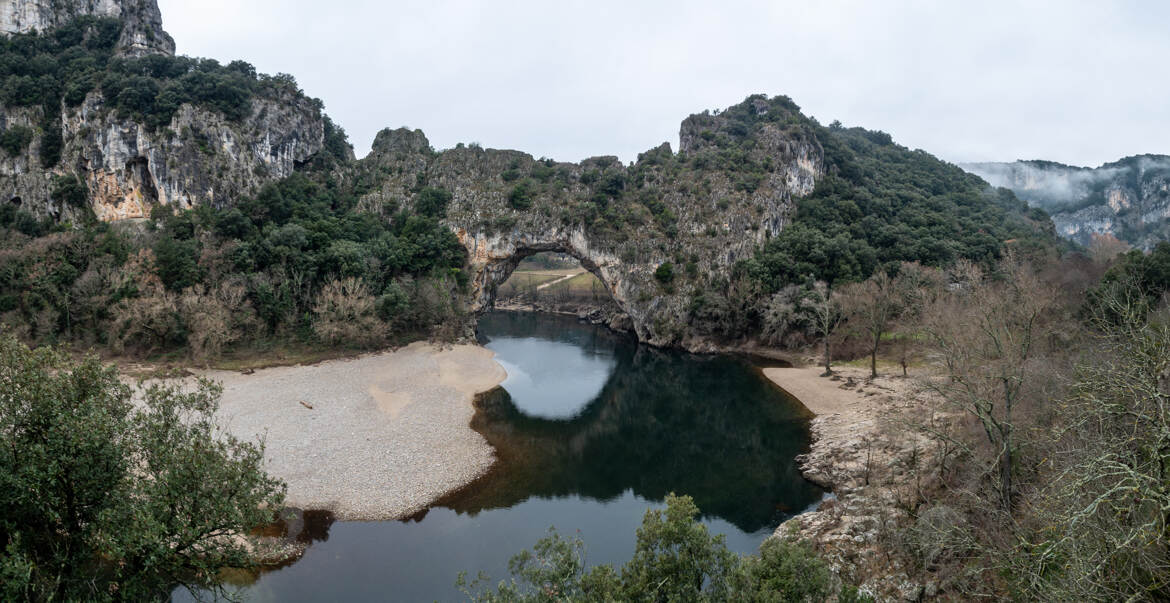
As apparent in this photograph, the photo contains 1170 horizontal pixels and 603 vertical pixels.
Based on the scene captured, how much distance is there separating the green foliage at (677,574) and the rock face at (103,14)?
69160 mm

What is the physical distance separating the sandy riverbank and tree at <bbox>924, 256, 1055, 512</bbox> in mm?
19459

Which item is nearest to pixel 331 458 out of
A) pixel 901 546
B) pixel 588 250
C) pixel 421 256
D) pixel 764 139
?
pixel 901 546

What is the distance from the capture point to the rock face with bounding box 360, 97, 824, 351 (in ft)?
182

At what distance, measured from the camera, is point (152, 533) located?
9.98m

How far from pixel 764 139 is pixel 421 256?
1738 inches

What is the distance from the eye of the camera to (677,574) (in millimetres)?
10891

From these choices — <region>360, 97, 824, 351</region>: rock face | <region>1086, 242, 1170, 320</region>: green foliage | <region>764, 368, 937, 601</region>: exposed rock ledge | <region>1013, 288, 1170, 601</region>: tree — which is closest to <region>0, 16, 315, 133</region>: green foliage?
<region>360, 97, 824, 351</region>: rock face

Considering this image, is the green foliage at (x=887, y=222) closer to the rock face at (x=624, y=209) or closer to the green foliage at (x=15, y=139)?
the rock face at (x=624, y=209)

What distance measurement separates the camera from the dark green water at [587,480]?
17141 mm

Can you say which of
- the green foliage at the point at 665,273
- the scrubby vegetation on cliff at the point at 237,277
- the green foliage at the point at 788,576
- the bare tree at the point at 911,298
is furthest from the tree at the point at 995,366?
the scrubby vegetation on cliff at the point at 237,277

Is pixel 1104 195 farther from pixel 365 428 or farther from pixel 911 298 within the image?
pixel 365 428

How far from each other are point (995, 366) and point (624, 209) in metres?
43.6

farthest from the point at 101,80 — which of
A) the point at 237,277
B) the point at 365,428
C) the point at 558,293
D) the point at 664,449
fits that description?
the point at 664,449

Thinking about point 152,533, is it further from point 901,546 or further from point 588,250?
point 588,250
